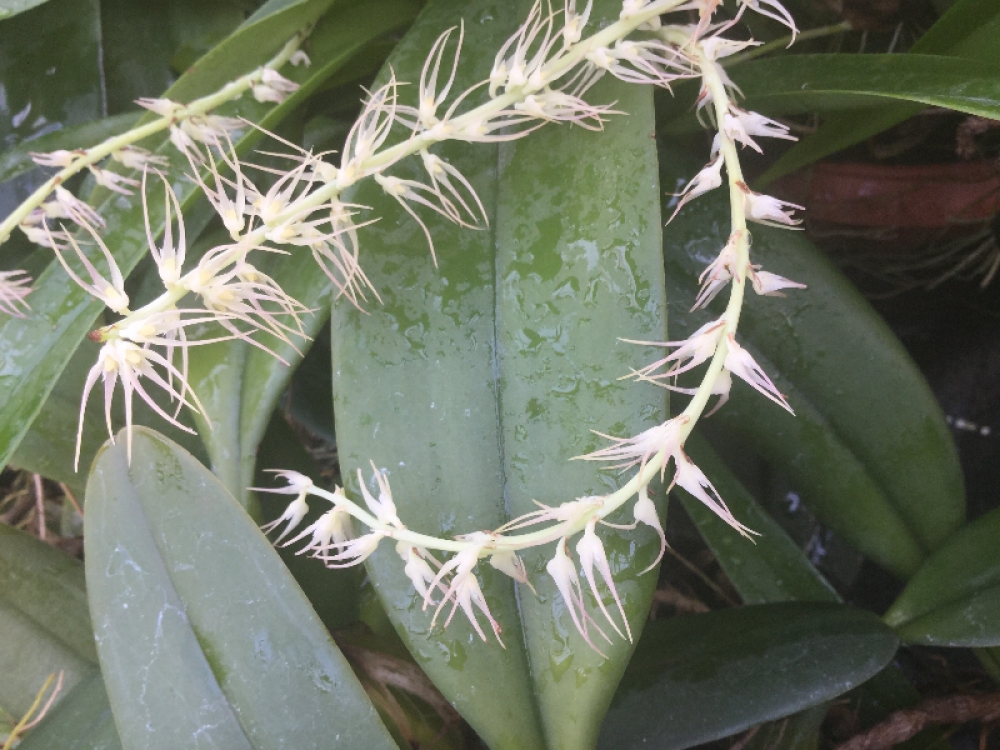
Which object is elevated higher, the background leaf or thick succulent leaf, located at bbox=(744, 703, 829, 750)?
the background leaf

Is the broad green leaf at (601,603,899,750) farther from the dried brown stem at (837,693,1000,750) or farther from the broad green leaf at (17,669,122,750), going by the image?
the broad green leaf at (17,669,122,750)

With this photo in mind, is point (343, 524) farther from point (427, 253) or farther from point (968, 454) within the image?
point (968, 454)

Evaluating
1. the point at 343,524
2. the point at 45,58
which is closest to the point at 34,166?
the point at 45,58

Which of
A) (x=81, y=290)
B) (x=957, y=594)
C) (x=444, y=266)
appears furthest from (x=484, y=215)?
(x=957, y=594)

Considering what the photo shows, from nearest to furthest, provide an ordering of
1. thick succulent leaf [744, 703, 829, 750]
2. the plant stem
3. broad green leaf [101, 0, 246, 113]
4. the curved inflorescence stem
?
1. the curved inflorescence stem
2. the plant stem
3. thick succulent leaf [744, 703, 829, 750]
4. broad green leaf [101, 0, 246, 113]

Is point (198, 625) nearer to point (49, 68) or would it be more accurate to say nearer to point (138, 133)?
point (138, 133)

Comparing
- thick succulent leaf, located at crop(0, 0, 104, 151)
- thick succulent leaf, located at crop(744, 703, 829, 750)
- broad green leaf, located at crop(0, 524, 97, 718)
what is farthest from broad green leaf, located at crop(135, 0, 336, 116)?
thick succulent leaf, located at crop(744, 703, 829, 750)
